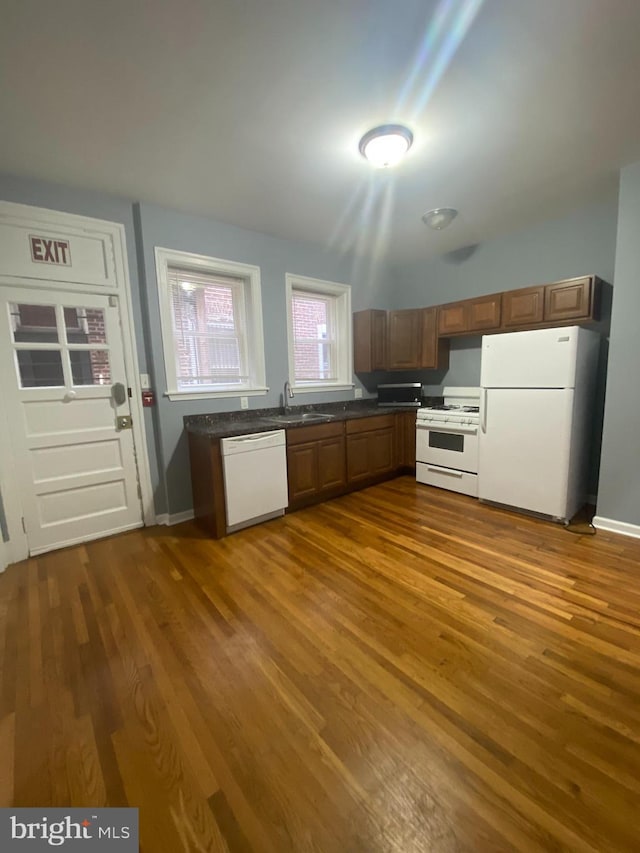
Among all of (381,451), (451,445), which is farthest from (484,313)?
(381,451)

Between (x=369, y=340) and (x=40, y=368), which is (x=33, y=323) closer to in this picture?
(x=40, y=368)

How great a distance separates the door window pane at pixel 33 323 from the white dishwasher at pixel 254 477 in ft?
4.96

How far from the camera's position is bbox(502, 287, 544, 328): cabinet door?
3234 millimetres

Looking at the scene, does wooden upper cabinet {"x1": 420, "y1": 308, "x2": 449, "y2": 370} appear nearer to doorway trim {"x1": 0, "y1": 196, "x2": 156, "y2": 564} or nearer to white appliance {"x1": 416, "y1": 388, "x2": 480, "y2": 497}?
white appliance {"x1": 416, "y1": 388, "x2": 480, "y2": 497}

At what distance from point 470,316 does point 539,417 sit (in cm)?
141

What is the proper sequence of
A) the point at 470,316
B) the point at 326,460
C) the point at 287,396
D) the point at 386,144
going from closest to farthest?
the point at 386,144
the point at 326,460
the point at 470,316
the point at 287,396

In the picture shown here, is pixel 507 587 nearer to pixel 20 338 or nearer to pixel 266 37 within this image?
pixel 266 37

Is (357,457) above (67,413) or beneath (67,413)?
beneath

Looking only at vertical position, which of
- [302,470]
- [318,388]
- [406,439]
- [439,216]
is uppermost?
[439,216]

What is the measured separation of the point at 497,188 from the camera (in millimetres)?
2783

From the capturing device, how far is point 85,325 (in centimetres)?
274

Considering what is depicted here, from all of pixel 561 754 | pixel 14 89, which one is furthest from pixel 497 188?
pixel 561 754

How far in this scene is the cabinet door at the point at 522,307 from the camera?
3.23m

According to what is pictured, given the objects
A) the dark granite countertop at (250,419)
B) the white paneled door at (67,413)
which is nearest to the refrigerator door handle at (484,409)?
the dark granite countertop at (250,419)
